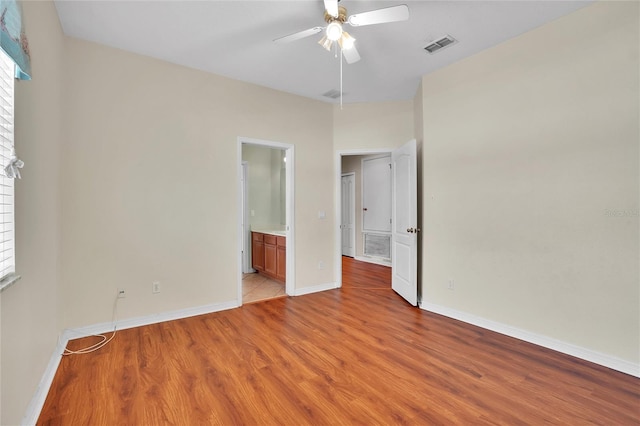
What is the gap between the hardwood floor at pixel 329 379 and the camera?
176 cm

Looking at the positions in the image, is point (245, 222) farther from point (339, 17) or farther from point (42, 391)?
point (339, 17)

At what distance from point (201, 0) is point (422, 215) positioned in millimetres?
3193

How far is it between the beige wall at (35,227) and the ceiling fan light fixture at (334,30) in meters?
1.82

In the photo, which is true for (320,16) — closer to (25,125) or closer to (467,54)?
(467,54)

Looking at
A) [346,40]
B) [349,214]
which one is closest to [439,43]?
[346,40]

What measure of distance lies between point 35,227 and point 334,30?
2406mm

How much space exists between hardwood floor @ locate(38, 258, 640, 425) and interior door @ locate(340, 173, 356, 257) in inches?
169

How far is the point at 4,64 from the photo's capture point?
1.39m

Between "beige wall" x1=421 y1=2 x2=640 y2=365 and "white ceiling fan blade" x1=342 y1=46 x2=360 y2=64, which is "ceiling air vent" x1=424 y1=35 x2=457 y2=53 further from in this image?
"white ceiling fan blade" x1=342 y1=46 x2=360 y2=64

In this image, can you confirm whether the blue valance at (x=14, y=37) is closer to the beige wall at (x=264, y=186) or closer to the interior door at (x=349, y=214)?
the beige wall at (x=264, y=186)

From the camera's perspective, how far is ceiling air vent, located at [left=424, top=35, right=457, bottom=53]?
285 cm

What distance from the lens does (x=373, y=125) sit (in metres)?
4.42

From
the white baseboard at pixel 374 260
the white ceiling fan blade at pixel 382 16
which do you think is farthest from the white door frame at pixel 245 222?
the white ceiling fan blade at pixel 382 16

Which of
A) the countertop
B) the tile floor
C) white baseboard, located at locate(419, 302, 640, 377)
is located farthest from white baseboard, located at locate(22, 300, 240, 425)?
white baseboard, located at locate(419, 302, 640, 377)
